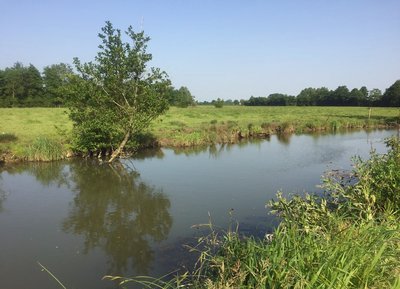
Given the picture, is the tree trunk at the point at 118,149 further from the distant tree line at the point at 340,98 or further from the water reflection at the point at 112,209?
the distant tree line at the point at 340,98

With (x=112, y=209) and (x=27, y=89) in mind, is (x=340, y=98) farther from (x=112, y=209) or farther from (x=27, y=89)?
(x=112, y=209)

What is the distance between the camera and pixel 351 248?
4625 millimetres

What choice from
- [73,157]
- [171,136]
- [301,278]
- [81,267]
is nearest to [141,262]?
[81,267]

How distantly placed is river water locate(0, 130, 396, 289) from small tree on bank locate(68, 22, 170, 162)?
201 cm

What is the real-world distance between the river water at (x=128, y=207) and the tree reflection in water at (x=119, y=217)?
3 centimetres

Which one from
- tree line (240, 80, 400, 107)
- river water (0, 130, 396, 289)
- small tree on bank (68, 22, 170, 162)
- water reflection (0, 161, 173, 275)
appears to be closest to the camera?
river water (0, 130, 396, 289)

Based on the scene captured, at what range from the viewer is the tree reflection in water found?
9.32 m

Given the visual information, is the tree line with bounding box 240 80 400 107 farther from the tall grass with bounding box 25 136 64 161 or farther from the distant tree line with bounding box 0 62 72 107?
the tall grass with bounding box 25 136 64 161

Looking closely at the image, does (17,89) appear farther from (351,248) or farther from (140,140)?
(351,248)

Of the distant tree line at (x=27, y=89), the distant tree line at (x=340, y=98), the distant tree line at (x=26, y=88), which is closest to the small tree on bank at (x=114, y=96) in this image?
the distant tree line at (x=27, y=89)

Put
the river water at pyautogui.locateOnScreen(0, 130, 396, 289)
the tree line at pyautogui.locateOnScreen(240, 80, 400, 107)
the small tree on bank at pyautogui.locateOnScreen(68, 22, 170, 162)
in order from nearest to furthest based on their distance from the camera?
1. the river water at pyautogui.locateOnScreen(0, 130, 396, 289)
2. the small tree on bank at pyautogui.locateOnScreen(68, 22, 170, 162)
3. the tree line at pyautogui.locateOnScreen(240, 80, 400, 107)

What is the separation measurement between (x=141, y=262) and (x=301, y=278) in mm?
5513

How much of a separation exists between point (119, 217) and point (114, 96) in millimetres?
10423

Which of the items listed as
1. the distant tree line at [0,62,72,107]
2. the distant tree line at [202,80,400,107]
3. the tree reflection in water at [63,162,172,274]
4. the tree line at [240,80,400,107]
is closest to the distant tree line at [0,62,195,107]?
the distant tree line at [0,62,72,107]
